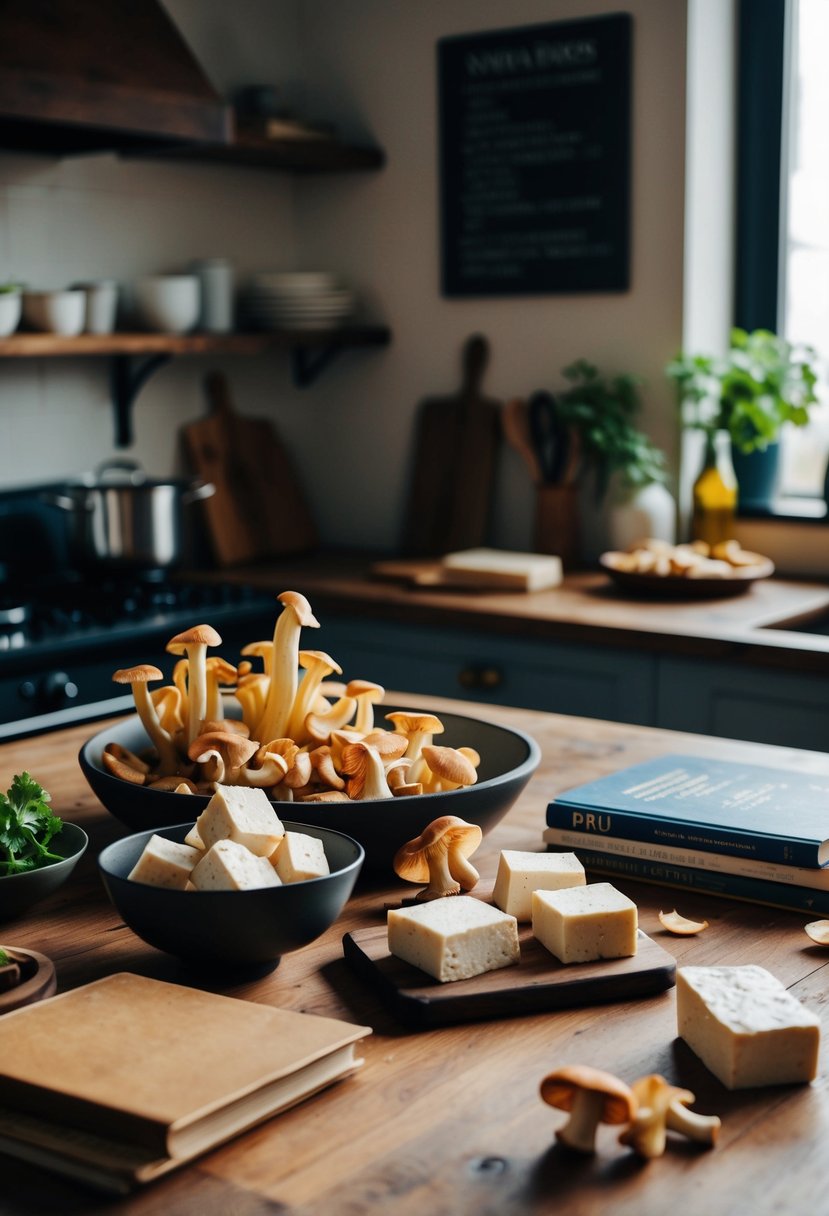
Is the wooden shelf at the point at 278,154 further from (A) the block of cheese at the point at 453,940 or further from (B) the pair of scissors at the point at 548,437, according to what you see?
(A) the block of cheese at the point at 453,940

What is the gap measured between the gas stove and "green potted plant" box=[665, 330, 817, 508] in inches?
41.4

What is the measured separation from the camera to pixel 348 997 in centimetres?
103

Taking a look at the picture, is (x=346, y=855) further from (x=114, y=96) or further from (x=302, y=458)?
(x=302, y=458)

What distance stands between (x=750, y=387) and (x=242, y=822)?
2.28m

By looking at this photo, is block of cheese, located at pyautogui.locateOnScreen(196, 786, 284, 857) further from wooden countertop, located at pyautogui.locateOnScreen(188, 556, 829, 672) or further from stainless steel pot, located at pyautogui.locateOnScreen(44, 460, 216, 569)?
stainless steel pot, located at pyautogui.locateOnScreen(44, 460, 216, 569)

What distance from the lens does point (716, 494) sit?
3182mm

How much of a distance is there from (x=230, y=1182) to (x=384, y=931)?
338 mm

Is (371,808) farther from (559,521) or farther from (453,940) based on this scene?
(559,521)

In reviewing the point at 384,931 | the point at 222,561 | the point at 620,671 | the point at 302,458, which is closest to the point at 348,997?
the point at 384,931

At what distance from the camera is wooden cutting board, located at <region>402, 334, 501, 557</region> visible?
353 centimetres

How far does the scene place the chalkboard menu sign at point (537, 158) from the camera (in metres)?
3.21

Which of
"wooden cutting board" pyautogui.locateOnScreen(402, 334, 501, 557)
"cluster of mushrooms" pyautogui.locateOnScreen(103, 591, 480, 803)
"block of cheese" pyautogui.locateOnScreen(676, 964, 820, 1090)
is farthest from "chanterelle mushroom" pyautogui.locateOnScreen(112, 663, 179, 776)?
"wooden cutting board" pyautogui.locateOnScreen(402, 334, 501, 557)

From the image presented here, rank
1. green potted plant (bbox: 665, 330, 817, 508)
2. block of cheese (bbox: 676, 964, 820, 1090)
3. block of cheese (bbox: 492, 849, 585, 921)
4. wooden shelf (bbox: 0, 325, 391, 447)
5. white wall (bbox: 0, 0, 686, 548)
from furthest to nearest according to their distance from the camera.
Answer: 1. white wall (bbox: 0, 0, 686, 548)
2. green potted plant (bbox: 665, 330, 817, 508)
3. wooden shelf (bbox: 0, 325, 391, 447)
4. block of cheese (bbox: 492, 849, 585, 921)
5. block of cheese (bbox: 676, 964, 820, 1090)

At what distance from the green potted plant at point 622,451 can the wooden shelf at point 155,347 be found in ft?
2.16
